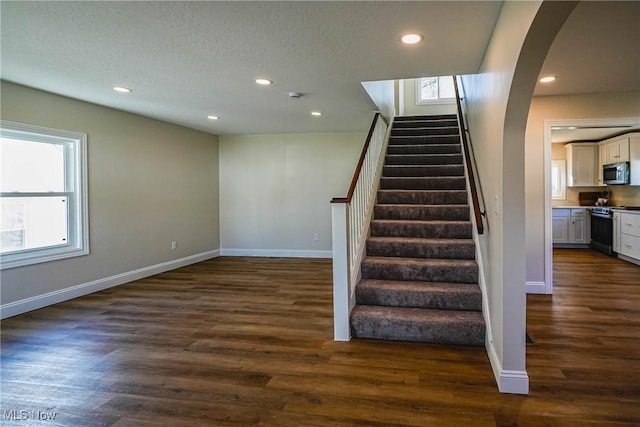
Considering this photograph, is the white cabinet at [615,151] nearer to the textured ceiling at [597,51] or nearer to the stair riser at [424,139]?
the textured ceiling at [597,51]

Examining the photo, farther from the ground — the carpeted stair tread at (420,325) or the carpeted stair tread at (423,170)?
the carpeted stair tread at (423,170)

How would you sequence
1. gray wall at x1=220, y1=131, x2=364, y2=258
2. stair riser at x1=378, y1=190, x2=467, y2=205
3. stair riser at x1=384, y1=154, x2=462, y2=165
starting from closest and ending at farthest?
1. stair riser at x1=378, y1=190, x2=467, y2=205
2. stair riser at x1=384, y1=154, x2=462, y2=165
3. gray wall at x1=220, y1=131, x2=364, y2=258

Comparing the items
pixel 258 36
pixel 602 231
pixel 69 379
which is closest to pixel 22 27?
pixel 258 36

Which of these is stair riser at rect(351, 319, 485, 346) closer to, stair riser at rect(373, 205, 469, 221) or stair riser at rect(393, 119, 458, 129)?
stair riser at rect(373, 205, 469, 221)

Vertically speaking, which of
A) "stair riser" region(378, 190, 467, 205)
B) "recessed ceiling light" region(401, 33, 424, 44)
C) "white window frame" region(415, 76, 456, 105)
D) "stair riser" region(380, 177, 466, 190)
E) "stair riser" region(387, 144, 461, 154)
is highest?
"white window frame" region(415, 76, 456, 105)

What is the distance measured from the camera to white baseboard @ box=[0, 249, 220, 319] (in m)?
3.80

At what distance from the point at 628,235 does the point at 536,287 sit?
10.0 ft

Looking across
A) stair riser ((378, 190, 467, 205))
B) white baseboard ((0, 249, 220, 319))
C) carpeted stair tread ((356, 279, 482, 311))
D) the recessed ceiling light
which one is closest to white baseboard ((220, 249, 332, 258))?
white baseboard ((0, 249, 220, 319))

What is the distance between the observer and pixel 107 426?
6.48 feet

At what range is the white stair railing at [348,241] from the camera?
10.1 feet

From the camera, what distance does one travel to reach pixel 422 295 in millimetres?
3254

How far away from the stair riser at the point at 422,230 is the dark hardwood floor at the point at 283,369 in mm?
970

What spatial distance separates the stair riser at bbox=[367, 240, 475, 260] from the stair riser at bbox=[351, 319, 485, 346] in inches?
35.6

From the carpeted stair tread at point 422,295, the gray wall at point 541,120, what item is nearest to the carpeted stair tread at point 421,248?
the carpeted stair tread at point 422,295
